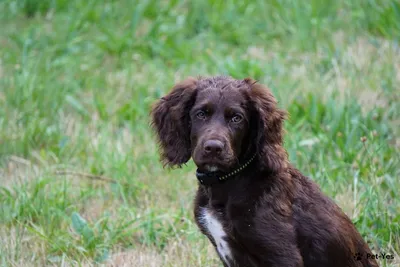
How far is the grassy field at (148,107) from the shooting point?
4746 mm

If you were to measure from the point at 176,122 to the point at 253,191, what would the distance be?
55 centimetres

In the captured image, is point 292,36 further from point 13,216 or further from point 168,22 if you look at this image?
point 13,216

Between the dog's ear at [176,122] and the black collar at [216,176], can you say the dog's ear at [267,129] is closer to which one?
the black collar at [216,176]

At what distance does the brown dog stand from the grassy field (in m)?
0.73

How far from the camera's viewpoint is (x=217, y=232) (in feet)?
12.3

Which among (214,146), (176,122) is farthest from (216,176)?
(176,122)

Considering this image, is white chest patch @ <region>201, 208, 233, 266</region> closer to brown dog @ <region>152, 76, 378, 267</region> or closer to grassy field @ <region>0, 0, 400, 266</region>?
brown dog @ <region>152, 76, 378, 267</region>

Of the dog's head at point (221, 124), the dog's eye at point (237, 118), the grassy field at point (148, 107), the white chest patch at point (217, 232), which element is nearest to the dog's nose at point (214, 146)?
the dog's head at point (221, 124)

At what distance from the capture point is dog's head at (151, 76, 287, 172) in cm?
364

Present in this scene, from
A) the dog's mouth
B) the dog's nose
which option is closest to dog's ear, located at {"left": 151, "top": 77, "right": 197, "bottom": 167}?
the dog's mouth

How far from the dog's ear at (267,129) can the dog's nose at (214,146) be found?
257 mm

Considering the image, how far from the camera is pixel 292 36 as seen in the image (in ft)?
25.1

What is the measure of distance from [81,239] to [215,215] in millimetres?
1263

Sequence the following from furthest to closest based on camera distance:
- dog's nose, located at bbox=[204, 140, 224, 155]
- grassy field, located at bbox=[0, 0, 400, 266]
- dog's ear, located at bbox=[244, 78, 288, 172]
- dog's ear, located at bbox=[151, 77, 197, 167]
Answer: grassy field, located at bbox=[0, 0, 400, 266] → dog's ear, located at bbox=[151, 77, 197, 167] → dog's ear, located at bbox=[244, 78, 288, 172] → dog's nose, located at bbox=[204, 140, 224, 155]
